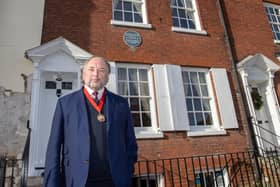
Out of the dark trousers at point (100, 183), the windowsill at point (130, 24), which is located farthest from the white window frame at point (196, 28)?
the dark trousers at point (100, 183)

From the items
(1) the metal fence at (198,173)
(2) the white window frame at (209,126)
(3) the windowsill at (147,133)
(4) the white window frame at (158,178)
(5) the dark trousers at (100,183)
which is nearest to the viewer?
(5) the dark trousers at (100,183)

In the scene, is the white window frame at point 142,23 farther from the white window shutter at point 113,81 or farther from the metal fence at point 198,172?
the metal fence at point 198,172

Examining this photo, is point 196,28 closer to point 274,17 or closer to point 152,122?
point 152,122

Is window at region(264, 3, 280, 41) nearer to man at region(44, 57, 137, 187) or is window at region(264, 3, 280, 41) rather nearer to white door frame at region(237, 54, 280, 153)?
white door frame at region(237, 54, 280, 153)

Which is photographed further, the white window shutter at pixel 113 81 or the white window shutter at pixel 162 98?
the white window shutter at pixel 162 98

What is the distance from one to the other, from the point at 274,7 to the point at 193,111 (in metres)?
7.03

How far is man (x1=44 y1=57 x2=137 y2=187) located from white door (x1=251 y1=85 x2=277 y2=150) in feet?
20.4

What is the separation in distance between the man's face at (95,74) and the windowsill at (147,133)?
361cm

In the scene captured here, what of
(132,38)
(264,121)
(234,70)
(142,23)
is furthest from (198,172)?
(142,23)

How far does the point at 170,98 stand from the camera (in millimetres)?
5957

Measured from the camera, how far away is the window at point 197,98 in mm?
6332

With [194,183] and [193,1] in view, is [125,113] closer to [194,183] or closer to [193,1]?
[194,183]

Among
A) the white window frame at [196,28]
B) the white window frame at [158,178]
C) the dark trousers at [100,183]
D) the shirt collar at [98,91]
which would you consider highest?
the white window frame at [196,28]

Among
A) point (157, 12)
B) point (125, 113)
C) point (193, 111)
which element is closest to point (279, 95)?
point (193, 111)
